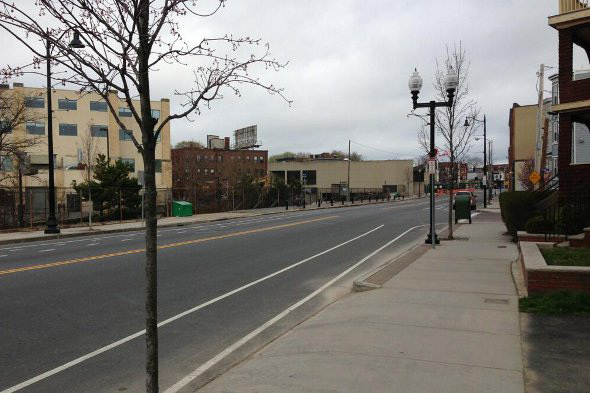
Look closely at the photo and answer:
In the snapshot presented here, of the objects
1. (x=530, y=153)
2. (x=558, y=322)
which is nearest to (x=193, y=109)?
(x=558, y=322)

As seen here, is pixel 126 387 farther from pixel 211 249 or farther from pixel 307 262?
pixel 211 249

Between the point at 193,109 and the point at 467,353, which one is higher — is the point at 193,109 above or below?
above

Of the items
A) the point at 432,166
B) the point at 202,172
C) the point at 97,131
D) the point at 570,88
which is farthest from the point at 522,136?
the point at 432,166

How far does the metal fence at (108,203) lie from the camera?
27.5m

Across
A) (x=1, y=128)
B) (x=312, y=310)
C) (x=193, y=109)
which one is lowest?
(x=312, y=310)

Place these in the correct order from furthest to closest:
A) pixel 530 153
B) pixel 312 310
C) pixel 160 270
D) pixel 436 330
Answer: pixel 530 153 < pixel 160 270 < pixel 312 310 < pixel 436 330

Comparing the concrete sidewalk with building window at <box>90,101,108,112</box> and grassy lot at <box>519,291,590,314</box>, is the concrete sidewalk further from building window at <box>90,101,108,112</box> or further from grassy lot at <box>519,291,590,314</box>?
building window at <box>90,101,108,112</box>

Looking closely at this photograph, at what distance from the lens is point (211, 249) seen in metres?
16.5

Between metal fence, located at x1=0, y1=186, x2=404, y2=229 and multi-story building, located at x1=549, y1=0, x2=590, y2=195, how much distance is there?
18.4 meters

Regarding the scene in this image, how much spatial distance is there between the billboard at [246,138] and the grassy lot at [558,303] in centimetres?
11635

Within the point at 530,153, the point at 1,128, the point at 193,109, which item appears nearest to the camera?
the point at 193,109

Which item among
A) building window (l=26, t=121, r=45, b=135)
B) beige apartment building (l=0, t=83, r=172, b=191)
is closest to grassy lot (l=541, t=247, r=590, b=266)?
beige apartment building (l=0, t=83, r=172, b=191)

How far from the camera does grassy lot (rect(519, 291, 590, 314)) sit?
→ 7164 mm

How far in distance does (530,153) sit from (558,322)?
259 ft
